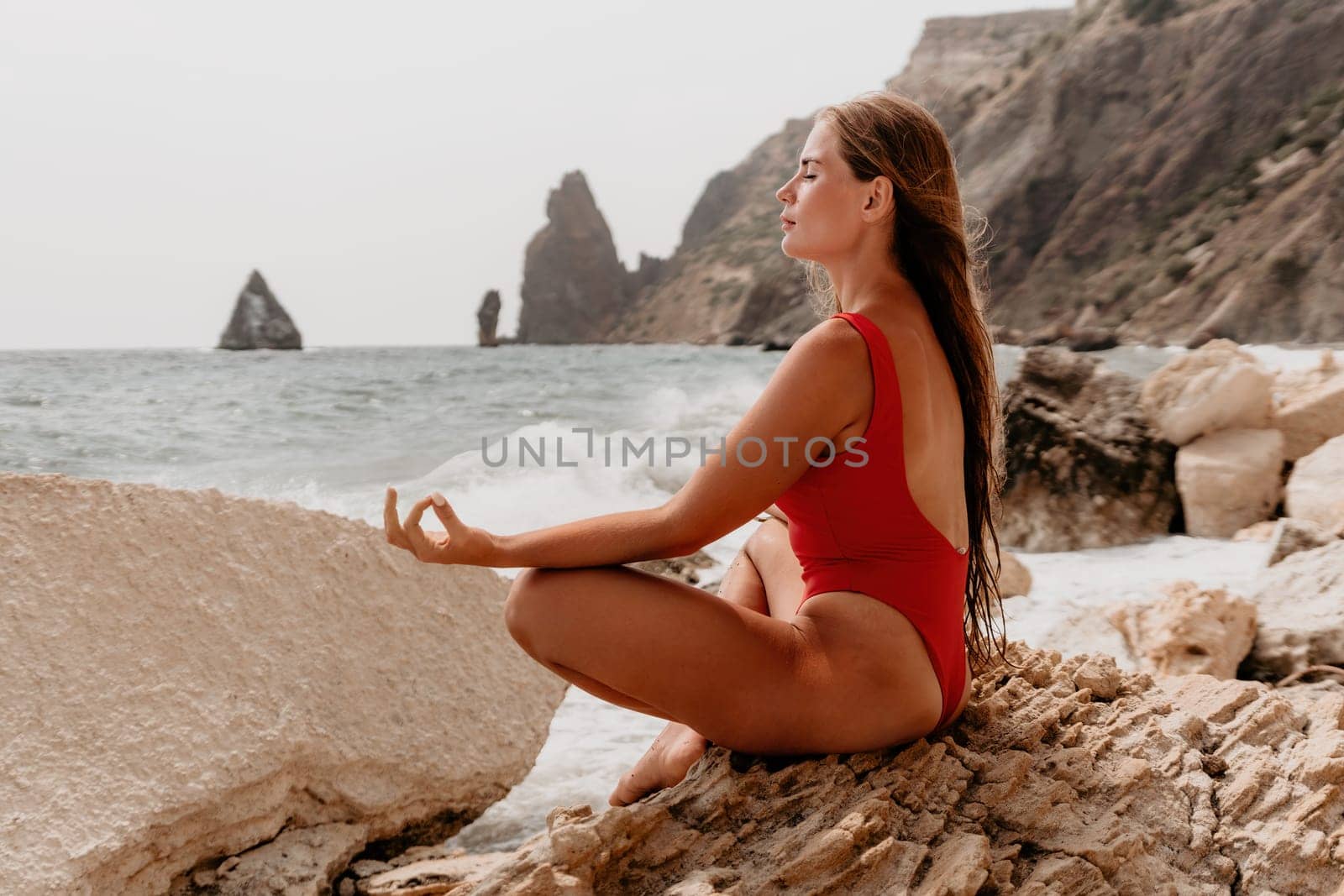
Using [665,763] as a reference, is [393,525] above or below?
above

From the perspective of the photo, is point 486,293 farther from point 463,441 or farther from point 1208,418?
point 1208,418

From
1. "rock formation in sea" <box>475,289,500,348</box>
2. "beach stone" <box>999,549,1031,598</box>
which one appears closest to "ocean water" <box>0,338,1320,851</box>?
"beach stone" <box>999,549,1031,598</box>

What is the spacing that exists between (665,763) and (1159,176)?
39.5 m

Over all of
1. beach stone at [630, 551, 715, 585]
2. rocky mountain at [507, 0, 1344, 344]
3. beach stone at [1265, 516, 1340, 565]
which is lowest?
beach stone at [630, 551, 715, 585]

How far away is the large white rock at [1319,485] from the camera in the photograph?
16.1 ft

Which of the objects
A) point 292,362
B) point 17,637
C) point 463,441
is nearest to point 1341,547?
point 17,637

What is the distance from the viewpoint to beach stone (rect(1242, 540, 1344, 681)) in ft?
10.5

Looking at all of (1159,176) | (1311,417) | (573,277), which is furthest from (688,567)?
(573,277)

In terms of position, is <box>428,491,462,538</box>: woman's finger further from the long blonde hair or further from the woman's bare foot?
the long blonde hair

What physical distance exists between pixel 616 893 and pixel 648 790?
1.41 feet

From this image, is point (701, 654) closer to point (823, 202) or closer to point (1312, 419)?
point (823, 202)

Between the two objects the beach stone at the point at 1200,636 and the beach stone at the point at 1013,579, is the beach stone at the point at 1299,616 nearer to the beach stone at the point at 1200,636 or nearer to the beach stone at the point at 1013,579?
the beach stone at the point at 1200,636

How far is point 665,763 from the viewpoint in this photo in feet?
6.42

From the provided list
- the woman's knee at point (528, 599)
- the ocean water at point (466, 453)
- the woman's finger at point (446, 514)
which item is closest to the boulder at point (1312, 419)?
the ocean water at point (466, 453)
